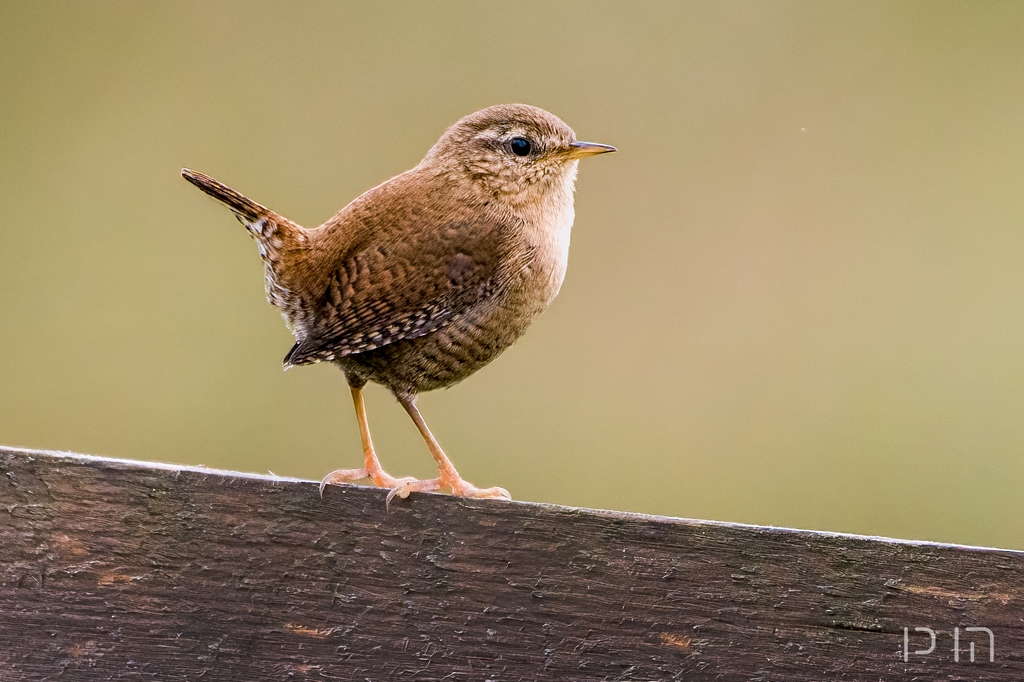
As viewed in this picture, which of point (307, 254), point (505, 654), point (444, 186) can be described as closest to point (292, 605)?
point (505, 654)

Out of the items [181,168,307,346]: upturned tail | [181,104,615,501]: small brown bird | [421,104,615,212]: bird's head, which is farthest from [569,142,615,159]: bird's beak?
[181,168,307,346]: upturned tail

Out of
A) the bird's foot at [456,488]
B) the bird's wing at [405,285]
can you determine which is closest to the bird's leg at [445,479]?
the bird's foot at [456,488]

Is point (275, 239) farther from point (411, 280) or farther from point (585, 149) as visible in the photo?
point (585, 149)

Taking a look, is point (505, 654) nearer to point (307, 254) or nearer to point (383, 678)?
point (383, 678)

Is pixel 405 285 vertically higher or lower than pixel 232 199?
lower

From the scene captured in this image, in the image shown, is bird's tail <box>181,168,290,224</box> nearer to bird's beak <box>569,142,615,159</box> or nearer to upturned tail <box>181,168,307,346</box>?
upturned tail <box>181,168,307,346</box>

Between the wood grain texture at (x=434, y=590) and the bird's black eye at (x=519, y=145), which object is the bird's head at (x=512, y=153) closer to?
the bird's black eye at (x=519, y=145)

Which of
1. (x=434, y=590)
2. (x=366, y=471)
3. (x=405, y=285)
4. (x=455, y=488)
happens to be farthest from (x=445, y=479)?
(x=434, y=590)
